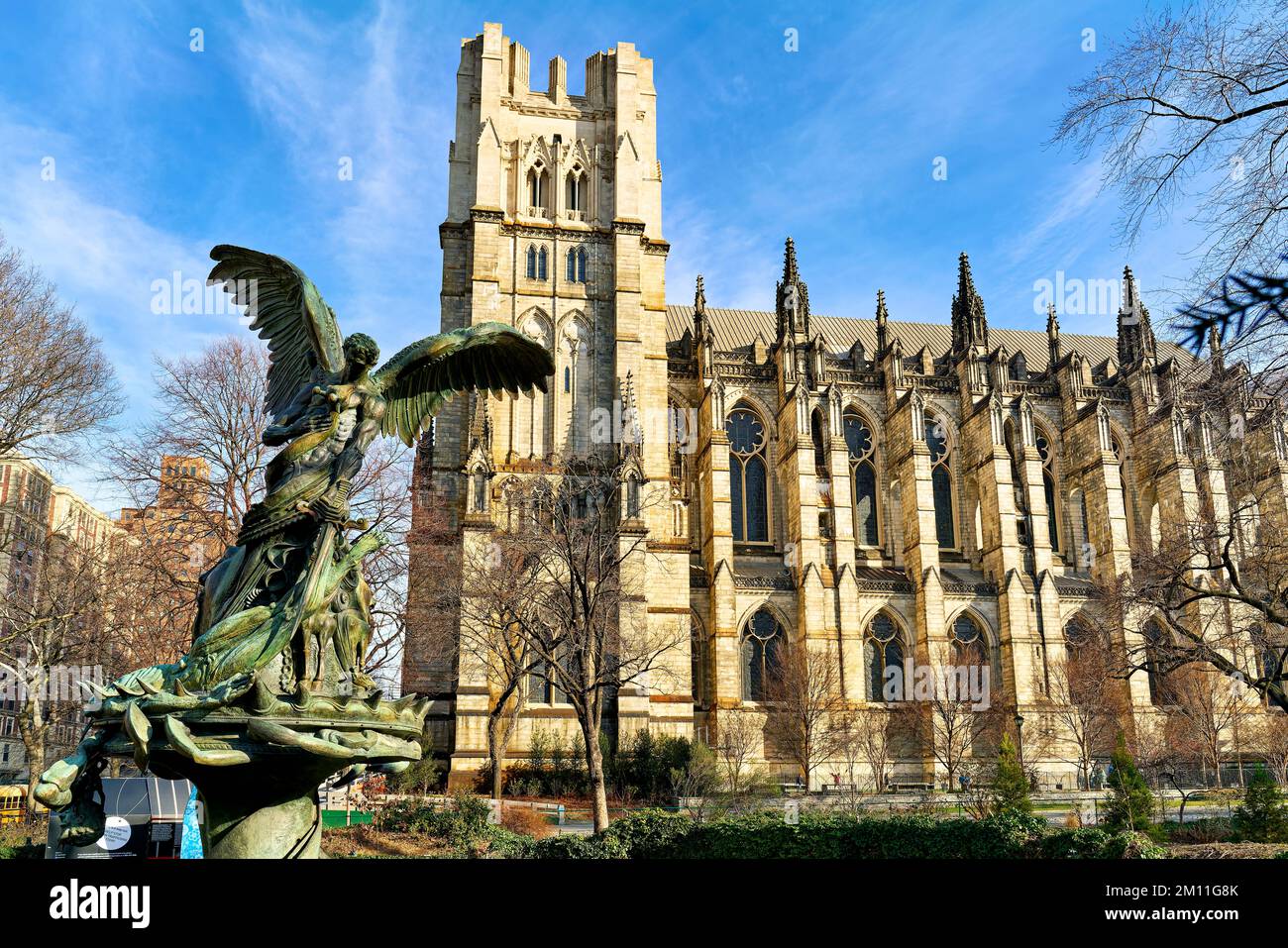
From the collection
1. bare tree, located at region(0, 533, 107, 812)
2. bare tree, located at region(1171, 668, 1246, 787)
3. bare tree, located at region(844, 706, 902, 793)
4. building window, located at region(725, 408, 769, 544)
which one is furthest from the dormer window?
bare tree, located at region(1171, 668, 1246, 787)

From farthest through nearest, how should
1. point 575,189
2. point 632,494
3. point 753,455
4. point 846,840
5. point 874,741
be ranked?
point 753,455 < point 575,189 < point 874,741 < point 632,494 < point 846,840

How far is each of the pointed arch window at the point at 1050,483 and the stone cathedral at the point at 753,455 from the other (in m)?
0.12

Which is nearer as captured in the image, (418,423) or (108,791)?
(418,423)

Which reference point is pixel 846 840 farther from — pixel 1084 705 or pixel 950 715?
pixel 1084 705

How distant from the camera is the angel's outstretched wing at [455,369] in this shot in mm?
8344

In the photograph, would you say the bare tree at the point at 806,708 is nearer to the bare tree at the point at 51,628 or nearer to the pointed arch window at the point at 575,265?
the pointed arch window at the point at 575,265

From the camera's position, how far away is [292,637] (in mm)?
7211

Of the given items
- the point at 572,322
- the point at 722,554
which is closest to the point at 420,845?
the point at 722,554

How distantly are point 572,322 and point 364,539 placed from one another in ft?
107

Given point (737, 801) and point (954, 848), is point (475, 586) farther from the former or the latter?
point (954, 848)

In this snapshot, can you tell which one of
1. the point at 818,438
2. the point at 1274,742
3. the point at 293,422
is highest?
the point at 818,438

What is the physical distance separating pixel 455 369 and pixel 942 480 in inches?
1661

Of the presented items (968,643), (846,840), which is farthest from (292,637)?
(968,643)
